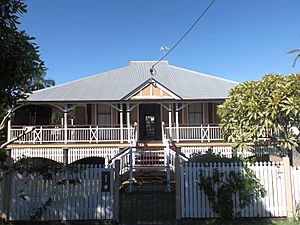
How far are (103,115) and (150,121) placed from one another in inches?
138

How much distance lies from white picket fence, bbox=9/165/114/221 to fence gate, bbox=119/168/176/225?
876mm

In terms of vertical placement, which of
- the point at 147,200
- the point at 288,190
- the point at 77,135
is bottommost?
the point at 147,200

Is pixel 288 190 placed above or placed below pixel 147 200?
above

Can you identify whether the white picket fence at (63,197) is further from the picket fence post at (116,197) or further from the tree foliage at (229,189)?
the tree foliage at (229,189)

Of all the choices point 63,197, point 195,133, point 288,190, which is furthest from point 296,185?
point 195,133

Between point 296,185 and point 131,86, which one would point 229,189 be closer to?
point 296,185

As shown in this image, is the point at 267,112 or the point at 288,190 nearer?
the point at 288,190

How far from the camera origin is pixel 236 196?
30.7ft

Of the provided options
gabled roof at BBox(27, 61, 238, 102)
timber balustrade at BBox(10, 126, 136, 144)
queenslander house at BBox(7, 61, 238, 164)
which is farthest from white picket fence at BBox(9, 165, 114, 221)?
gabled roof at BBox(27, 61, 238, 102)

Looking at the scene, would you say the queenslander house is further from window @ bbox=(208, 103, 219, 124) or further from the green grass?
the green grass

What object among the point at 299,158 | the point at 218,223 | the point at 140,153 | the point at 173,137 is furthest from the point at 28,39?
the point at 299,158

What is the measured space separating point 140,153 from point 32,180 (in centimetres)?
763

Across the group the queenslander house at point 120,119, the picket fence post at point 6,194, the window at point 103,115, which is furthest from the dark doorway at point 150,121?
the picket fence post at point 6,194

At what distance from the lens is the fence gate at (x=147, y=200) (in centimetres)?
948
